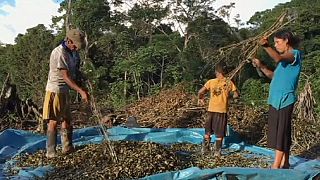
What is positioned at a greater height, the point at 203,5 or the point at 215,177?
the point at 203,5

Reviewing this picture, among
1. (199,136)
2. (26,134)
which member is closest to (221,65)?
(199,136)

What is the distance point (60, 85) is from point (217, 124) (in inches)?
72.2

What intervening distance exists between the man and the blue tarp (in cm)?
51

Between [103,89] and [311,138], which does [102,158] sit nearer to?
[311,138]

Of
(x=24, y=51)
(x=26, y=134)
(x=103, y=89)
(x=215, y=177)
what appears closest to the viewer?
(x=215, y=177)

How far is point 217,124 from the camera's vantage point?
18.2ft

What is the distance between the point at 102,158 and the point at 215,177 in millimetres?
1324

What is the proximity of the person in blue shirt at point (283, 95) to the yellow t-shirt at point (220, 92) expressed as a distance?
4.69 feet

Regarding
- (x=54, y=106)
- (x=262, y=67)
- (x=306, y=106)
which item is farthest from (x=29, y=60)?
(x=262, y=67)

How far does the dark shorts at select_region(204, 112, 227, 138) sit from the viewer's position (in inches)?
216

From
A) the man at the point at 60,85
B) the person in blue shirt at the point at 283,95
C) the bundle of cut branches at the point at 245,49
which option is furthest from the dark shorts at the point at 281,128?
the man at the point at 60,85

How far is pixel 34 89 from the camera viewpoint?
45.3 ft

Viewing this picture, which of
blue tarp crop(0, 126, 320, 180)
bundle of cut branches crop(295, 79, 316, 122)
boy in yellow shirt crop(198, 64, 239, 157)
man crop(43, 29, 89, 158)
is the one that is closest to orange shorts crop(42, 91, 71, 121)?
man crop(43, 29, 89, 158)

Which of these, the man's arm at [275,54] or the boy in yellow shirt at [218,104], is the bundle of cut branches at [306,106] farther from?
the man's arm at [275,54]
